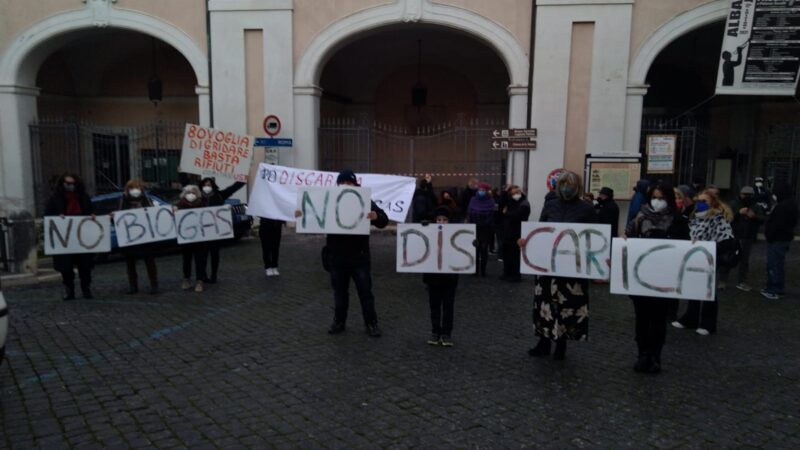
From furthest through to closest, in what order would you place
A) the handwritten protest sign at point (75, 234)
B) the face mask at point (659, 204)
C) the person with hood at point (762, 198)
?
the person with hood at point (762, 198) < the handwritten protest sign at point (75, 234) < the face mask at point (659, 204)

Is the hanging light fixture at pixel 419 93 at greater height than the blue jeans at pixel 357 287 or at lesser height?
greater

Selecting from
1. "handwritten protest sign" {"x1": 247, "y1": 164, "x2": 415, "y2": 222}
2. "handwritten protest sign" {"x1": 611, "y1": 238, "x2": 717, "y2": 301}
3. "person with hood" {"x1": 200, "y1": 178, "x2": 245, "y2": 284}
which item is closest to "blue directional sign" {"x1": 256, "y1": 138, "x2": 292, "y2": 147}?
"handwritten protest sign" {"x1": 247, "y1": 164, "x2": 415, "y2": 222}

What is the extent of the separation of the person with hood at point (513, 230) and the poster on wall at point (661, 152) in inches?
201

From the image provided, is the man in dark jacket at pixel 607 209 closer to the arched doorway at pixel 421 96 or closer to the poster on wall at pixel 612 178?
the poster on wall at pixel 612 178

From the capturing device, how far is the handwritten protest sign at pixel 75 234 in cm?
770

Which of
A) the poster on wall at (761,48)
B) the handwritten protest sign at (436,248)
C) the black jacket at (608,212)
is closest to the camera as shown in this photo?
the handwritten protest sign at (436,248)

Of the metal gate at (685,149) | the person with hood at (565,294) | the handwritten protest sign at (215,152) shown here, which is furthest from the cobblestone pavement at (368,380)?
the metal gate at (685,149)

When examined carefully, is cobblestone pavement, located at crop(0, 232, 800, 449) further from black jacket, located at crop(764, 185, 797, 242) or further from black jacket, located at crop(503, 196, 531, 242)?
black jacket, located at crop(503, 196, 531, 242)

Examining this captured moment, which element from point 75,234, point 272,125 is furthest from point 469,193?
point 75,234

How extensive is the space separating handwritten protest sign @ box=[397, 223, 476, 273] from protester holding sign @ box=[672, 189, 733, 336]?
9.55 ft

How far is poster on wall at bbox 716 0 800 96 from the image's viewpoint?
12062mm

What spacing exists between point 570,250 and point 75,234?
6501 millimetres

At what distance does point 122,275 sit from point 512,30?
32.4 ft

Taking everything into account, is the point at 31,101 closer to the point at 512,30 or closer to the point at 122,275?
the point at 122,275
